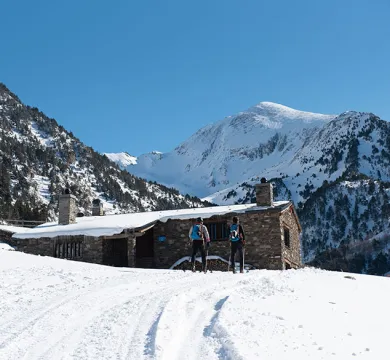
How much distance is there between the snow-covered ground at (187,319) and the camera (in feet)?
24.0

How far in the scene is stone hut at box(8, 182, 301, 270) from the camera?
2517 cm

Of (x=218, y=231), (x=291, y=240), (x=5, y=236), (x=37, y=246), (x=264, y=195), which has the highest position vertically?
(x=264, y=195)

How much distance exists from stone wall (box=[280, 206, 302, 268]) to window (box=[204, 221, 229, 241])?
9.00ft

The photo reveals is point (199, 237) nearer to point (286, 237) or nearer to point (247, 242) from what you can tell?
point (247, 242)

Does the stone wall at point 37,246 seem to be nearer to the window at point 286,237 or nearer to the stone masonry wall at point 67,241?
the stone masonry wall at point 67,241

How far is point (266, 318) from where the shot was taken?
29.1 feet

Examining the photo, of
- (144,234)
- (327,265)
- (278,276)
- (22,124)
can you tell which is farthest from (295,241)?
(22,124)

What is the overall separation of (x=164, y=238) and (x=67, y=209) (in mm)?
5970

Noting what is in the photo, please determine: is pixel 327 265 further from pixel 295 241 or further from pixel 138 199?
pixel 295 241

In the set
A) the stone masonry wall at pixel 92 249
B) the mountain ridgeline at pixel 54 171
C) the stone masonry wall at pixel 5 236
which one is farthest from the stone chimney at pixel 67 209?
the mountain ridgeline at pixel 54 171

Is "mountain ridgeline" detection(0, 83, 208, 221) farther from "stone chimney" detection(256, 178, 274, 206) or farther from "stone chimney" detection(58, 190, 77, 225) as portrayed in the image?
"stone chimney" detection(256, 178, 274, 206)

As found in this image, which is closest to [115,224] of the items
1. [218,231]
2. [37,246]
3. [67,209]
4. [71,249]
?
[71,249]

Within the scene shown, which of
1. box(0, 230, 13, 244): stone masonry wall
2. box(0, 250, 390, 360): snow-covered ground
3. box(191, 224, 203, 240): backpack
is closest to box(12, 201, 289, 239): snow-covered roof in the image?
box(191, 224, 203, 240): backpack

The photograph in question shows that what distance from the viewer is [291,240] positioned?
94.0 ft
